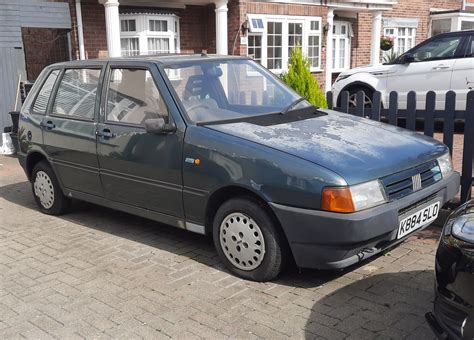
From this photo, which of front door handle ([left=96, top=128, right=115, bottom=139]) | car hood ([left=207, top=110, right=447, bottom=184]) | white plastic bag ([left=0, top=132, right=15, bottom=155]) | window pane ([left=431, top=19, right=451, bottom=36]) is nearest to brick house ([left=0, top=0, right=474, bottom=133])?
window pane ([left=431, top=19, right=451, bottom=36])

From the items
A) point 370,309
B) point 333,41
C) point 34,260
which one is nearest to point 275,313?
point 370,309

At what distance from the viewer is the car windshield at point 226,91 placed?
4.54 metres

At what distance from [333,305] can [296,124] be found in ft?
5.34

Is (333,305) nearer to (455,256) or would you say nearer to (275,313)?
(275,313)

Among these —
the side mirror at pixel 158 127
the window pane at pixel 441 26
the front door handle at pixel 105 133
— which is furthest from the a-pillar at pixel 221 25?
the window pane at pixel 441 26

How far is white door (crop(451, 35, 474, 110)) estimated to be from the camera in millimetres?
9414

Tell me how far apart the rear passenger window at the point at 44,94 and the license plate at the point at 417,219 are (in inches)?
166

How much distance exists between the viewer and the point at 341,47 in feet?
59.3

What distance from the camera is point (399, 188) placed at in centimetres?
381

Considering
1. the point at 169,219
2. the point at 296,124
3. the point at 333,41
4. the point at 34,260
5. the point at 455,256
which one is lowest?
the point at 34,260

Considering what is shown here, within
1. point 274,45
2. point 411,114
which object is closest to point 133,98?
point 411,114

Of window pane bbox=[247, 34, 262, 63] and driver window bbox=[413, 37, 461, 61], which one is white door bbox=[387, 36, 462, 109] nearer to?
driver window bbox=[413, 37, 461, 61]

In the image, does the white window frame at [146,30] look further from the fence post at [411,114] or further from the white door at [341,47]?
the fence post at [411,114]

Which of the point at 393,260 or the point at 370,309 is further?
the point at 393,260
